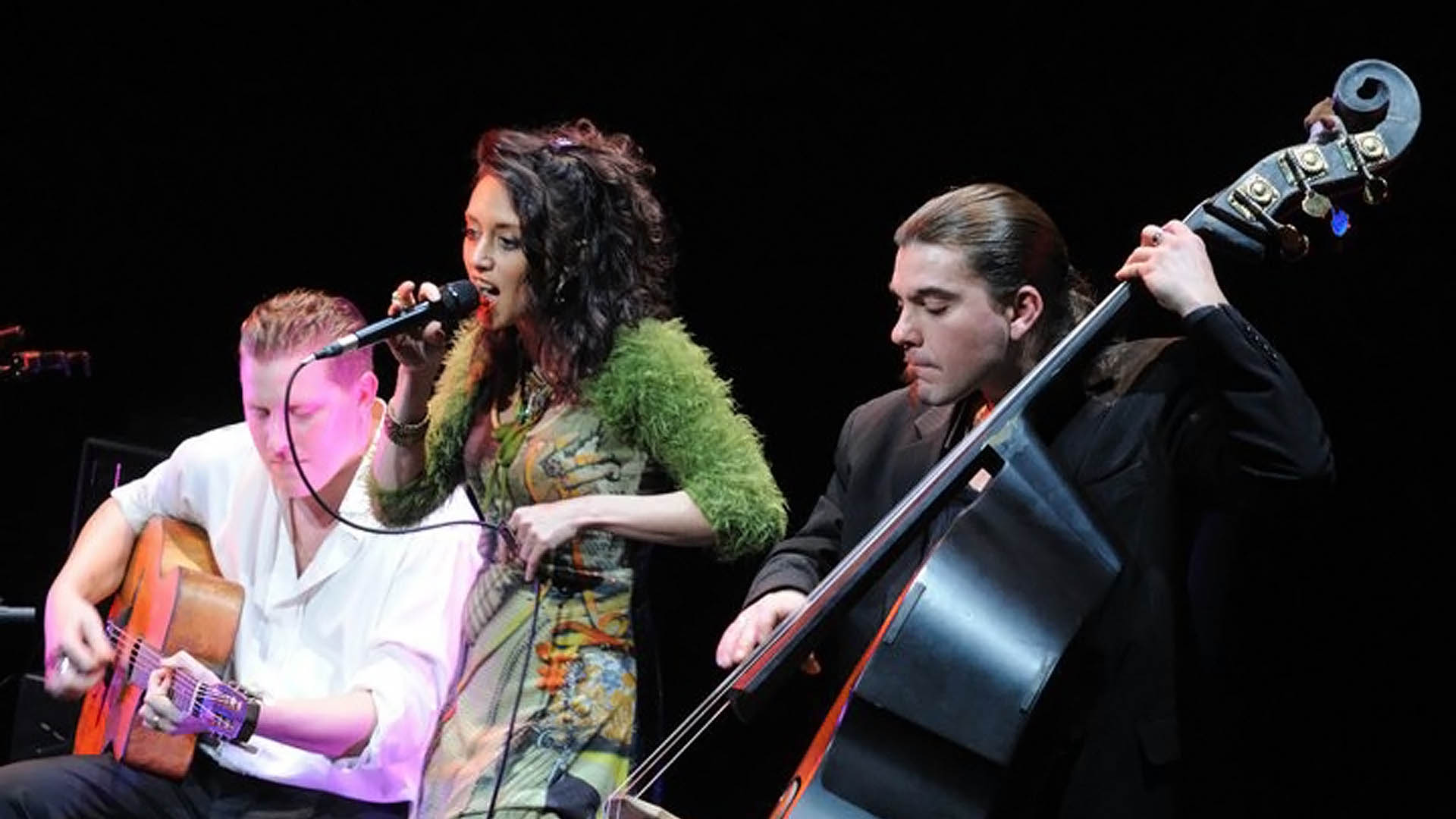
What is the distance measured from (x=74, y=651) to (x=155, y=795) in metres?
0.37

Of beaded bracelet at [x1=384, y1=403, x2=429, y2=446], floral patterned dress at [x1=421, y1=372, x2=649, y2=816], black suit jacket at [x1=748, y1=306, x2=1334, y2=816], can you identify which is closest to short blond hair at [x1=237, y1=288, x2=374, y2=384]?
beaded bracelet at [x1=384, y1=403, x2=429, y2=446]

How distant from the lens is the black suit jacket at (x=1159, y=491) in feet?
6.86

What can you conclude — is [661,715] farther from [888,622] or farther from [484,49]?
[484,49]

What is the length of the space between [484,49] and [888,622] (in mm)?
2739

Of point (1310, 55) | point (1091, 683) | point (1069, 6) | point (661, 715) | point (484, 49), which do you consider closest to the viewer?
point (1091, 683)

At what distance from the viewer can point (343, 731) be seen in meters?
3.00

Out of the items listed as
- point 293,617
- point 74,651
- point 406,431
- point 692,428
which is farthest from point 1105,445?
point 74,651

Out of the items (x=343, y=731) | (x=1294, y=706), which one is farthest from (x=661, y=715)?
(x=1294, y=706)

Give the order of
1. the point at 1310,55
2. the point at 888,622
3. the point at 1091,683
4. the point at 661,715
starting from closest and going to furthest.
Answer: the point at 888,622 < the point at 1091,683 < the point at 661,715 < the point at 1310,55

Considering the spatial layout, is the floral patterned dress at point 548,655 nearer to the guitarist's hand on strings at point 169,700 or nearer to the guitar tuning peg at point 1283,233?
the guitarist's hand on strings at point 169,700

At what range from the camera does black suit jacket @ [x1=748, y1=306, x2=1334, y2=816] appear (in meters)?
2.09

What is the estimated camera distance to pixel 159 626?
3.37 meters

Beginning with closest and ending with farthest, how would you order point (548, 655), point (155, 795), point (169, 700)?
1. point (548, 655)
2. point (169, 700)
3. point (155, 795)

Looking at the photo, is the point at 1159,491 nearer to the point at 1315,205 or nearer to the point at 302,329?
the point at 1315,205
